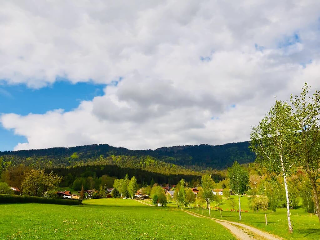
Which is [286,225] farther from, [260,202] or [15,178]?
[15,178]

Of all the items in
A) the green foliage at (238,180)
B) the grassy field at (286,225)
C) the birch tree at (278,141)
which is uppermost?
the birch tree at (278,141)

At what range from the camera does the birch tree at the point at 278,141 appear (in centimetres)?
3428

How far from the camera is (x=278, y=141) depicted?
38.2 metres

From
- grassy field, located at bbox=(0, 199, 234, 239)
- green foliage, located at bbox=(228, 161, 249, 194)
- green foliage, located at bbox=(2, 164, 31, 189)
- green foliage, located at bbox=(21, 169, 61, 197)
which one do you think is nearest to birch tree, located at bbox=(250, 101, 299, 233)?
grassy field, located at bbox=(0, 199, 234, 239)

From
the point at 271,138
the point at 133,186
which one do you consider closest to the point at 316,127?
the point at 271,138

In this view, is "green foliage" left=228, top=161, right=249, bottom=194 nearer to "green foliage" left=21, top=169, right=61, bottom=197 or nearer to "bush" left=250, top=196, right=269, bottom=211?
"bush" left=250, top=196, right=269, bottom=211

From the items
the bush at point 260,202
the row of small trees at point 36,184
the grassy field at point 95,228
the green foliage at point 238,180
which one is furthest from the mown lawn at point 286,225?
the row of small trees at point 36,184

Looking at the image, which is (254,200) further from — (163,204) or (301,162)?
(163,204)

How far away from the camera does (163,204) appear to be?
126 metres

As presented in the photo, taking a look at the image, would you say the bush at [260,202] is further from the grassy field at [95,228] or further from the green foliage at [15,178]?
the green foliage at [15,178]

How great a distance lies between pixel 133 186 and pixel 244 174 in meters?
142

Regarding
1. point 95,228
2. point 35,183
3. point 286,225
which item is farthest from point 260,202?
point 35,183

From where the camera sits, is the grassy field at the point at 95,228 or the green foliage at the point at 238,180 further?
the green foliage at the point at 238,180

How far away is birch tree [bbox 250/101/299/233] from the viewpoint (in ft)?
112
